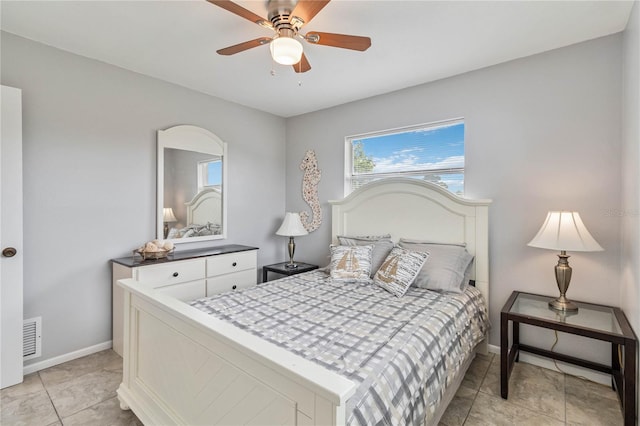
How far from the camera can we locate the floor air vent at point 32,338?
231 cm

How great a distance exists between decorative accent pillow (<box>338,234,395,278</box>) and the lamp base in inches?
50.0

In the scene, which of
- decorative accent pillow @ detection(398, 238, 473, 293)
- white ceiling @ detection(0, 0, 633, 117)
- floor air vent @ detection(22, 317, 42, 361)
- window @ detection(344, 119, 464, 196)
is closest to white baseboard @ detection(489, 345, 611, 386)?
decorative accent pillow @ detection(398, 238, 473, 293)

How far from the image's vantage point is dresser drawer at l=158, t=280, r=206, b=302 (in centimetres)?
272

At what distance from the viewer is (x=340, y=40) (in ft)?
5.98

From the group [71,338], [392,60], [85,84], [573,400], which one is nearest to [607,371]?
[573,400]

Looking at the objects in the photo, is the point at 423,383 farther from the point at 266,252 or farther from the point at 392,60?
the point at 266,252

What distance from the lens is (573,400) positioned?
2.03 meters

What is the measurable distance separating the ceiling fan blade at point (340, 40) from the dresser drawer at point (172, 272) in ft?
7.06

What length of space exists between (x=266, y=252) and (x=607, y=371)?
11.2 ft

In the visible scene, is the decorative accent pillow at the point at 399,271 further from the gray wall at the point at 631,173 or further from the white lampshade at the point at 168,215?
the white lampshade at the point at 168,215

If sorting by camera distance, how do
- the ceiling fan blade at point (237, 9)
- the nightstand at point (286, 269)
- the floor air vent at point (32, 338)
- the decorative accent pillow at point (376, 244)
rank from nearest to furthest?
the ceiling fan blade at point (237, 9), the floor air vent at point (32, 338), the decorative accent pillow at point (376, 244), the nightstand at point (286, 269)

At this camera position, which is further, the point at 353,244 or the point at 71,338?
the point at 353,244

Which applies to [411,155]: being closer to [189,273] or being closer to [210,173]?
[210,173]

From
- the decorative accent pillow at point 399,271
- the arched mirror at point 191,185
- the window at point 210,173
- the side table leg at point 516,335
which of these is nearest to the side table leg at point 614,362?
the side table leg at point 516,335
